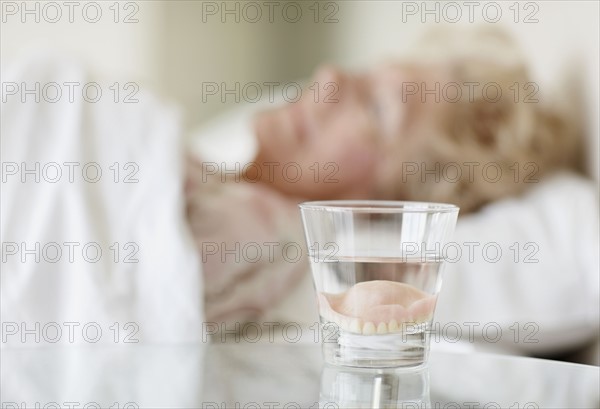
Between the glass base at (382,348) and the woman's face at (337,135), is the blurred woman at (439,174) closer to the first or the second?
the woman's face at (337,135)

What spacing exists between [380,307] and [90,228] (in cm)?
55

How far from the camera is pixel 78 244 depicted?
0.94 m

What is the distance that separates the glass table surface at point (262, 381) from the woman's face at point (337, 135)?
709 mm

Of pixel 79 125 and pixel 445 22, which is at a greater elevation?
pixel 445 22

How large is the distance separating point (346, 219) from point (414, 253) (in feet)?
0.15

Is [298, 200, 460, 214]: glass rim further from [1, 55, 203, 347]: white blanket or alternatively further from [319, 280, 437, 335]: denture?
[1, 55, 203, 347]: white blanket

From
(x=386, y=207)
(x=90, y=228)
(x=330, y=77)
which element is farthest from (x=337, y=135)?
(x=386, y=207)

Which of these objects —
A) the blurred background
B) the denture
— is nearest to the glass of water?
the denture

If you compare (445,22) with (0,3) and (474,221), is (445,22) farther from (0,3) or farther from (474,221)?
(0,3)

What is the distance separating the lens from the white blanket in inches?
35.7

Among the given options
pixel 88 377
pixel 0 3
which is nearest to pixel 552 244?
pixel 88 377

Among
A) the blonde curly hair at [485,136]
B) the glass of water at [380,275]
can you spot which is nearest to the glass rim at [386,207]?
the glass of water at [380,275]

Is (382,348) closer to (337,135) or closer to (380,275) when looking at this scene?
(380,275)

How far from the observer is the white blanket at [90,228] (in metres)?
0.91
